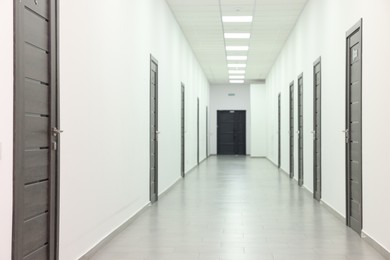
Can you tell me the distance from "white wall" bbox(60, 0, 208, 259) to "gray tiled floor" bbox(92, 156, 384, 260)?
1.44 ft

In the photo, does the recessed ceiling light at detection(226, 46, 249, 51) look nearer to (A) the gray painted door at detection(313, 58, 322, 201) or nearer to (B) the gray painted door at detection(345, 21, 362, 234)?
(A) the gray painted door at detection(313, 58, 322, 201)

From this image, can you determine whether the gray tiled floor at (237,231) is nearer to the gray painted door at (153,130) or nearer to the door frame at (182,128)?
the gray painted door at (153,130)

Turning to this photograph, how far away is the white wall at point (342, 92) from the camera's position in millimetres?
5258

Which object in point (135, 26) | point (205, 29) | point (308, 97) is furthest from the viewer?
point (205, 29)

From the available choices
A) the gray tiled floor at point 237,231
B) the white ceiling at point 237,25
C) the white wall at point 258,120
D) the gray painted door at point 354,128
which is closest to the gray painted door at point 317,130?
the gray tiled floor at point 237,231

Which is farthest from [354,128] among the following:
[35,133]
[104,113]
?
[35,133]

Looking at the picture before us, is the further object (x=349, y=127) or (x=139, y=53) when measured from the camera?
(x=139, y=53)

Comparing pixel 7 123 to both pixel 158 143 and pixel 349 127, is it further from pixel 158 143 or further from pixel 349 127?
pixel 158 143

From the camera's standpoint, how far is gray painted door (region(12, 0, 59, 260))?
3480 millimetres

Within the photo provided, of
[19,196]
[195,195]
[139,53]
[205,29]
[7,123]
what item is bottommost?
[195,195]

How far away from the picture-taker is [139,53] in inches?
317

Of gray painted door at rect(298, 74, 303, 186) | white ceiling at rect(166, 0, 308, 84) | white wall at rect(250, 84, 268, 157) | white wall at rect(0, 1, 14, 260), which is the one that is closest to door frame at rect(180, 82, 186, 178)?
white ceiling at rect(166, 0, 308, 84)

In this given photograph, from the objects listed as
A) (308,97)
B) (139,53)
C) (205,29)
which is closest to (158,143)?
(139,53)

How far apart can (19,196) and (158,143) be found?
21.0 ft
